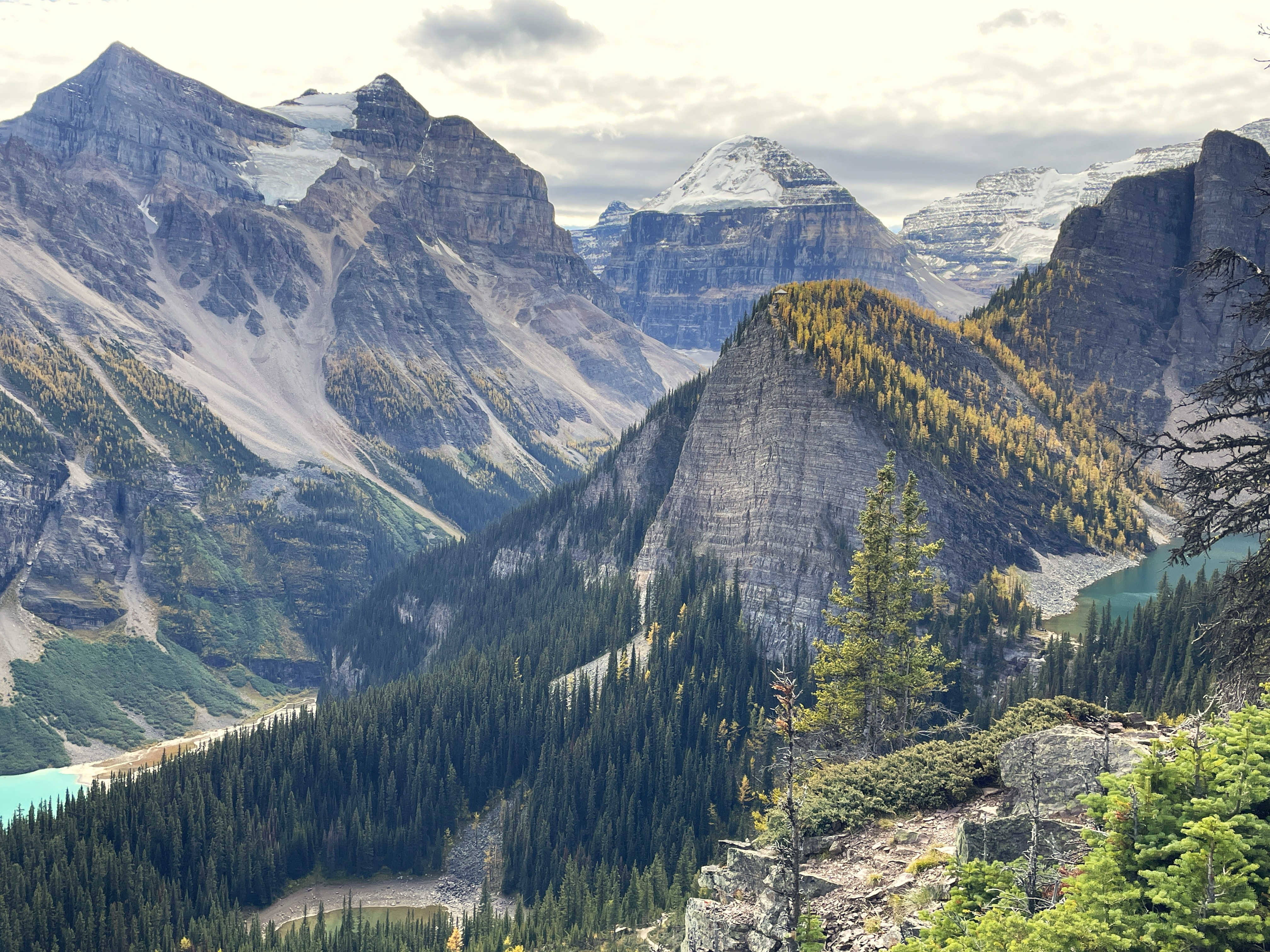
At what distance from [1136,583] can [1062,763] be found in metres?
151

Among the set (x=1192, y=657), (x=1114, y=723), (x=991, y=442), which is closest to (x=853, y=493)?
(x=991, y=442)

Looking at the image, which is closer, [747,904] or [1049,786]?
[1049,786]

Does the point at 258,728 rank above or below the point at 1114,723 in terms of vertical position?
below

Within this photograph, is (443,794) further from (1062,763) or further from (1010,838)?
(1010,838)

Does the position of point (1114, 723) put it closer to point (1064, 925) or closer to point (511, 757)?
point (1064, 925)

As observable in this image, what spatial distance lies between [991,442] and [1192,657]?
9027cm

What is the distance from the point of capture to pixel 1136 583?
17175 centimetres

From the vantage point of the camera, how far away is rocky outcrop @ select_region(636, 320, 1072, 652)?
499 feet

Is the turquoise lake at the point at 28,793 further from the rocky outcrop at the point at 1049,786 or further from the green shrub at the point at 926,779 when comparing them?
the rocky outcrop at the point at 1049,786

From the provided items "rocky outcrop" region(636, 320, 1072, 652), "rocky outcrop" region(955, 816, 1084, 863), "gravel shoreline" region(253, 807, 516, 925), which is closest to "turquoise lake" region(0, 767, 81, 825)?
"gravel shoreline" region(253, 807, 516, 925)

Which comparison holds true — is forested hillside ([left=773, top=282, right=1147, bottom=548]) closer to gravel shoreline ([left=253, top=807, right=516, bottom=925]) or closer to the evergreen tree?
gravel shoreline ([left=253, top=807, right=516, bottom=925])

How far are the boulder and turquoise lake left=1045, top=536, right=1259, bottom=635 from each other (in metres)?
104

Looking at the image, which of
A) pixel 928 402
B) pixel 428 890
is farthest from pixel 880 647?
pixel 928 402

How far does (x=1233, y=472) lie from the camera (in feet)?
114
